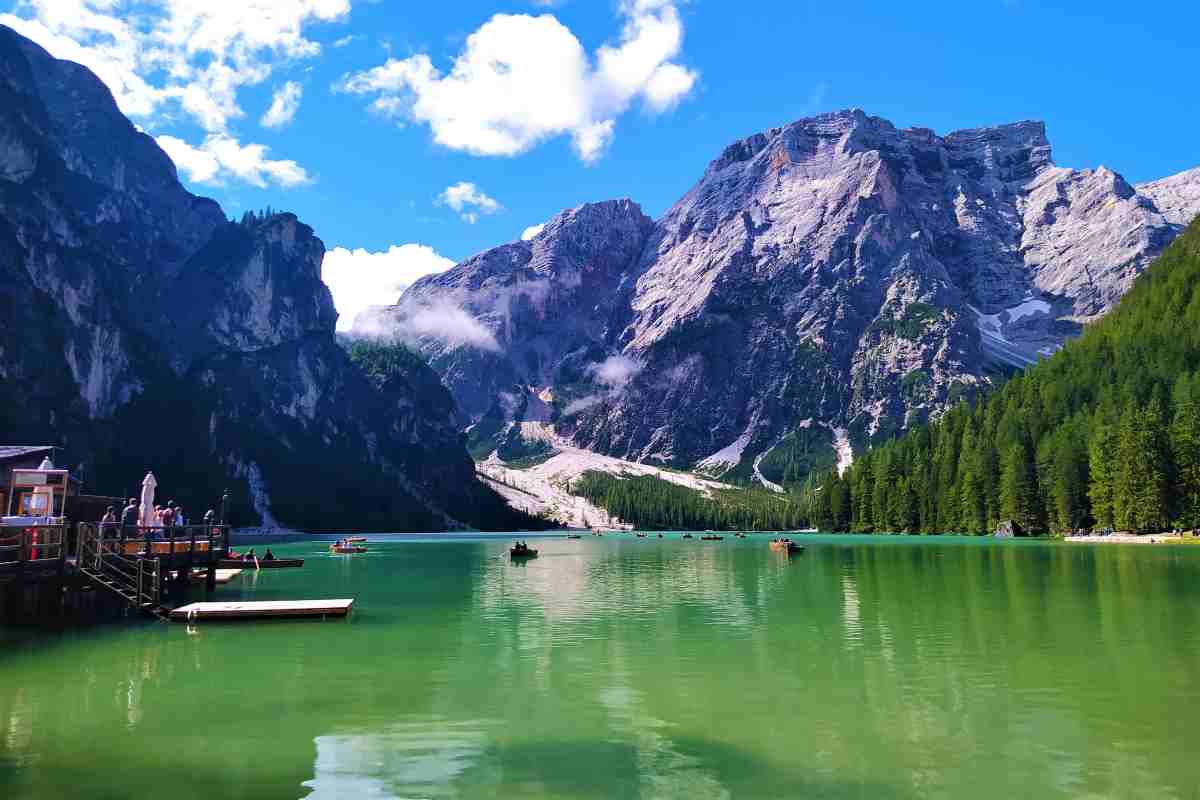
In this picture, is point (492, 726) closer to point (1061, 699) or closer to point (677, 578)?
point (1061, 699)

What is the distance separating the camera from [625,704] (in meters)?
25.7

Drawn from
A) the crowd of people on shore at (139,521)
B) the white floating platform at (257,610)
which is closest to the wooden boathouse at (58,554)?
the crowd of people on shore at (139,521)

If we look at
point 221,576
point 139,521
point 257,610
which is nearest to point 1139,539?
point 221,576

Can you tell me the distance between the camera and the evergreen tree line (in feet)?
421

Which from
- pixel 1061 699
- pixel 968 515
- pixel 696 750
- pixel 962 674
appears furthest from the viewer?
pixel 968 515

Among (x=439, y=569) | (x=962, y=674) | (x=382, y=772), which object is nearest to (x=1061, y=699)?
(x=962, y=674)

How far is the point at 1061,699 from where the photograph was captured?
1015 inches

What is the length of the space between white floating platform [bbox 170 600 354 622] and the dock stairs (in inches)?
89.8

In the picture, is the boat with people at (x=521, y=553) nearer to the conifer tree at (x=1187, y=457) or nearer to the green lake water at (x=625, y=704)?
the green lake water at (x=625, y=704)

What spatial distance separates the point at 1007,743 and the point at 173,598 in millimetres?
52873

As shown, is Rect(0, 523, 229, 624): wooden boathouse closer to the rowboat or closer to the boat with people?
the rowboat

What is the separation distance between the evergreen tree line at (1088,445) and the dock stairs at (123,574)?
13239 centimetres

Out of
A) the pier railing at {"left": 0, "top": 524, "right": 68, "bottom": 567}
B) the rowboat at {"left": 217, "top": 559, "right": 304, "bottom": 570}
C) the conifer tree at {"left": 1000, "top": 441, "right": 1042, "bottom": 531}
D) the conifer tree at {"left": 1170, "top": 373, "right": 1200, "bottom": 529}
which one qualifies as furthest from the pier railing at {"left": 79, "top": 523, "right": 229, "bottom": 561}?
the conifer tree at {"left": 1000, "top": 441, "right": 1042, "bottom": 531}

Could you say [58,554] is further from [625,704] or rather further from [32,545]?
[625,704]
